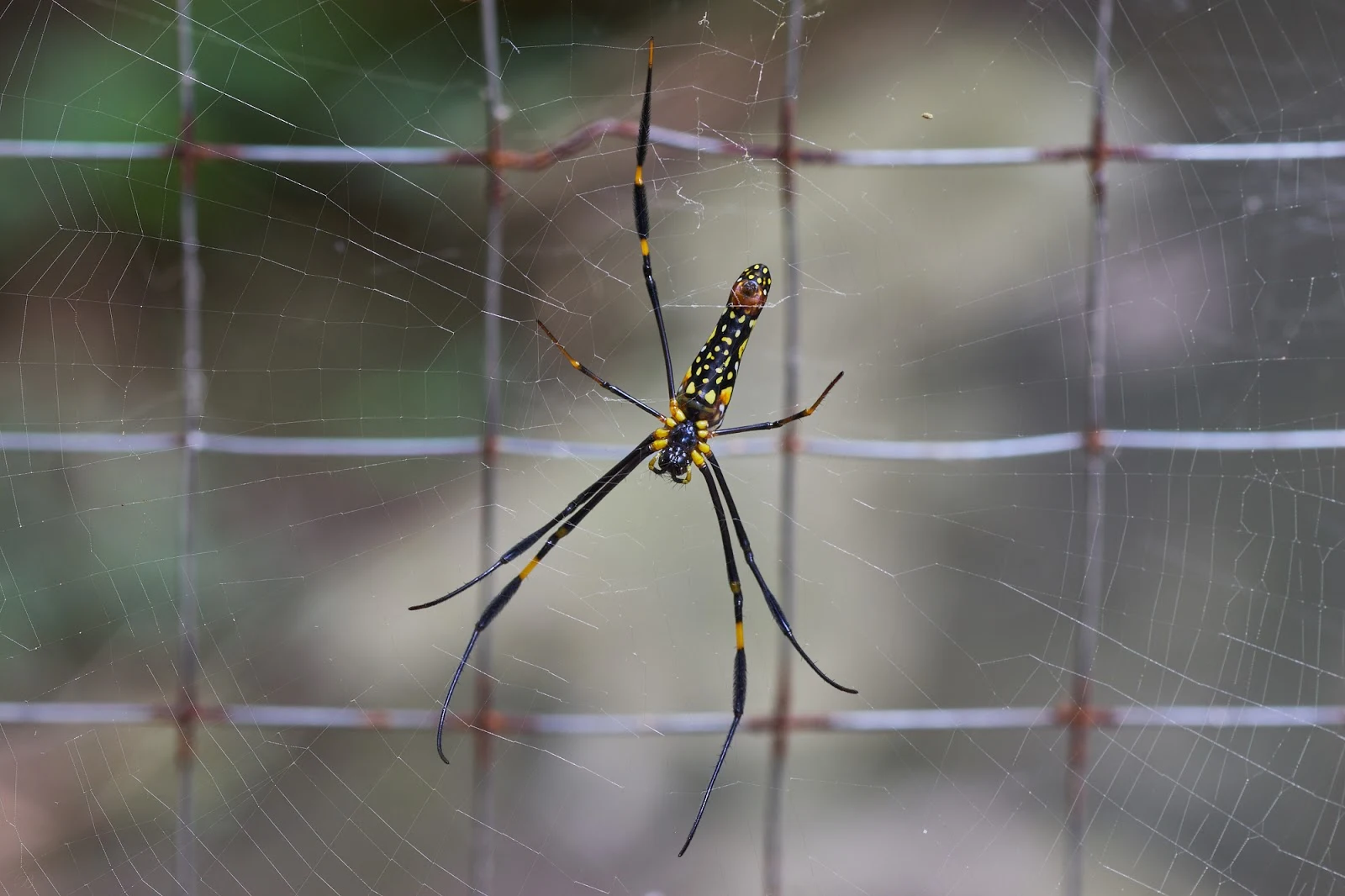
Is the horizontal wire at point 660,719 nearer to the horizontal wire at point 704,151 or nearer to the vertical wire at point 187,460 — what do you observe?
the vertical wire at point 187,460

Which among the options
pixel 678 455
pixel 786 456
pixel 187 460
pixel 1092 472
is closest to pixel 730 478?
pixel 786 456

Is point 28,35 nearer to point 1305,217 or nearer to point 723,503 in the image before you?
point 723,503

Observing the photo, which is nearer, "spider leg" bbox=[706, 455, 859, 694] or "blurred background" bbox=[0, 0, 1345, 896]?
"spider leg" bbox=[706, 455, 859, 694]

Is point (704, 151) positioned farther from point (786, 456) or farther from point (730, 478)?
point (730, 478)

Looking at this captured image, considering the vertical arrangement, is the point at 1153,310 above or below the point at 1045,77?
below

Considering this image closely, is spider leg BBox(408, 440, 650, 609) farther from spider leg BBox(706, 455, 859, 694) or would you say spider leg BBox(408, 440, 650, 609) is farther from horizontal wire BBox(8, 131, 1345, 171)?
horizontal wire BBox(8, 131, 1345, 171)

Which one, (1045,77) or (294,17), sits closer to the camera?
(294,17)

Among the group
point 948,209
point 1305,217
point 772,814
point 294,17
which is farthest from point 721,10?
point 772,814

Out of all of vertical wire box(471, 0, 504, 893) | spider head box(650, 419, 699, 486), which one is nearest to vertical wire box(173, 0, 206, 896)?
vertical wire box(471, 0, 504, 893)
